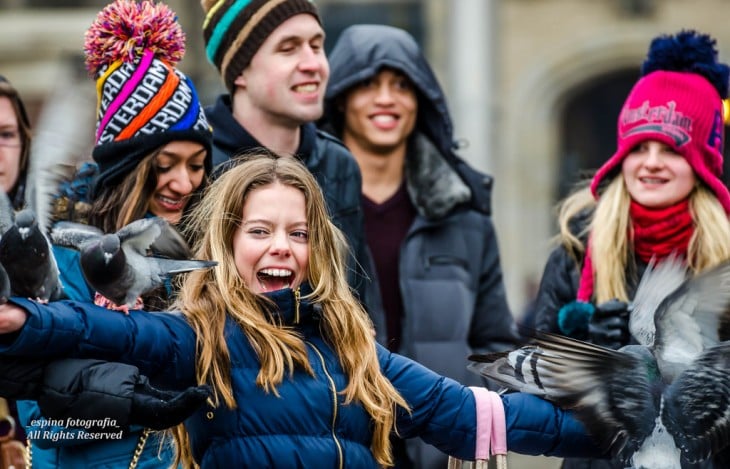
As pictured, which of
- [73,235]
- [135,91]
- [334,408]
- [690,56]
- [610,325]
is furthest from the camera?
[690,56]

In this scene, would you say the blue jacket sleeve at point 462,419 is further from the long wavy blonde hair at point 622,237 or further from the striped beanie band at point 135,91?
the long wavy blonde hair at point 622,237

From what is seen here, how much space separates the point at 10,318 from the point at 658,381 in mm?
1679

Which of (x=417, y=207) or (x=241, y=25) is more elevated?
(x=241, y=25)

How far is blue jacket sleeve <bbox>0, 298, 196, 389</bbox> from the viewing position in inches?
145

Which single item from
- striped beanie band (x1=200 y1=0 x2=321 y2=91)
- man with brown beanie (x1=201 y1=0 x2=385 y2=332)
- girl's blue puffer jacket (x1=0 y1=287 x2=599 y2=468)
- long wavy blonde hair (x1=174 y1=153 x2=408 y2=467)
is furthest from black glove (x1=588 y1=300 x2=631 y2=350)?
striped beanie band (x1=200 y1=0 x2=321 y2=91)

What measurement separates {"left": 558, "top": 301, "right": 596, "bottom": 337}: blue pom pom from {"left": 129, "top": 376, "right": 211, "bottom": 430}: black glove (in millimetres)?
1904

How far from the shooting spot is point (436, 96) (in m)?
6.39

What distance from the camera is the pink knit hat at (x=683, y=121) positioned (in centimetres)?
557

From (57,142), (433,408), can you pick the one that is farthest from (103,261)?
(433,408)

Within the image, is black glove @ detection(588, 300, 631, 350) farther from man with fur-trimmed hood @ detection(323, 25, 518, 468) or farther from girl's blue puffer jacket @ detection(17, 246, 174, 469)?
girl's blue puffer jacket @ detection(17, 246, 174, 469)

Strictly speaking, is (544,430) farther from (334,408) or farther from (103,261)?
(103,261)

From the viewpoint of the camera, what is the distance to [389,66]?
20.7ft

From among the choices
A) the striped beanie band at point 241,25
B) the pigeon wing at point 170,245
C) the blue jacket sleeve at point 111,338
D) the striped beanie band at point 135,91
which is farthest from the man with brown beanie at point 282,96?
the blue jacket sleeve at point 111,338

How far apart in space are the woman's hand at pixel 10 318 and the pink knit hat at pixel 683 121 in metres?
2.61
